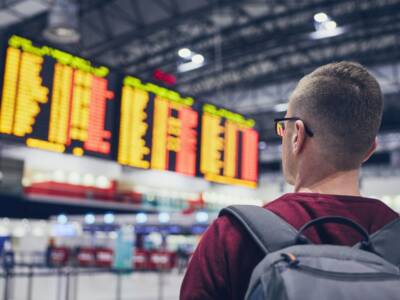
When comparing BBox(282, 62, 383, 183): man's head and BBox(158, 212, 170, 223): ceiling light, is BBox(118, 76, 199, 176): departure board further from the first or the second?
BBox(158, 212, 170, 223): ceiling light

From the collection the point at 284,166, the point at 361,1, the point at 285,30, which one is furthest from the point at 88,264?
the point at 284,166

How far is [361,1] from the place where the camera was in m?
17.0

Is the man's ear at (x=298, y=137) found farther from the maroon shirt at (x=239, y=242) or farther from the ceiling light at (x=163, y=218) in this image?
the ceiling light at (x=163, y=218)

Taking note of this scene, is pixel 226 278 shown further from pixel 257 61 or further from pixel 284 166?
pixel 257 61

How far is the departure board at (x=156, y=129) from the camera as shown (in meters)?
5.95

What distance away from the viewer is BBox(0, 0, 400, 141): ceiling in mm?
17000

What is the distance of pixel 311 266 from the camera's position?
3.70 ft

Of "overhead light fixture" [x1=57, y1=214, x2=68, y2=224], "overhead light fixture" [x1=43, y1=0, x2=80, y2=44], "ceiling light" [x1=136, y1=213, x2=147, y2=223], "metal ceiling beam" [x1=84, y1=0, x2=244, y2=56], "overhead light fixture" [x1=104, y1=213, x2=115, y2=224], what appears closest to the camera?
"overhead light fixture" [x1=43, y1=0, x2=80, y2=44]

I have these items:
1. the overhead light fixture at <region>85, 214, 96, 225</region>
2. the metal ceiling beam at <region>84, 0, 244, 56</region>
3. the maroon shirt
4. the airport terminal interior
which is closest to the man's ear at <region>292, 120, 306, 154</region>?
the maroon shirt

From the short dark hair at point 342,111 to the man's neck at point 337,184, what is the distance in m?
0.02

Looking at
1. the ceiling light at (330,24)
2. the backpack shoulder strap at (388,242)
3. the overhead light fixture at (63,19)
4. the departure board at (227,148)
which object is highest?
the ceiling light at (330,24)

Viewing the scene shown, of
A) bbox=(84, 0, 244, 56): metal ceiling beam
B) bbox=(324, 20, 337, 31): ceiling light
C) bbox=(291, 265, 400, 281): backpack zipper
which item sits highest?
bbox=(84, 0, 244, 56): metal ceiling beam

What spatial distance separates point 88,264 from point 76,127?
75.4 ft

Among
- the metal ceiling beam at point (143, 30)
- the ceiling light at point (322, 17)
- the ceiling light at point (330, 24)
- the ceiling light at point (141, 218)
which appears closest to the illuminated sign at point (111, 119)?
the ceiling light at point (322, 17)
